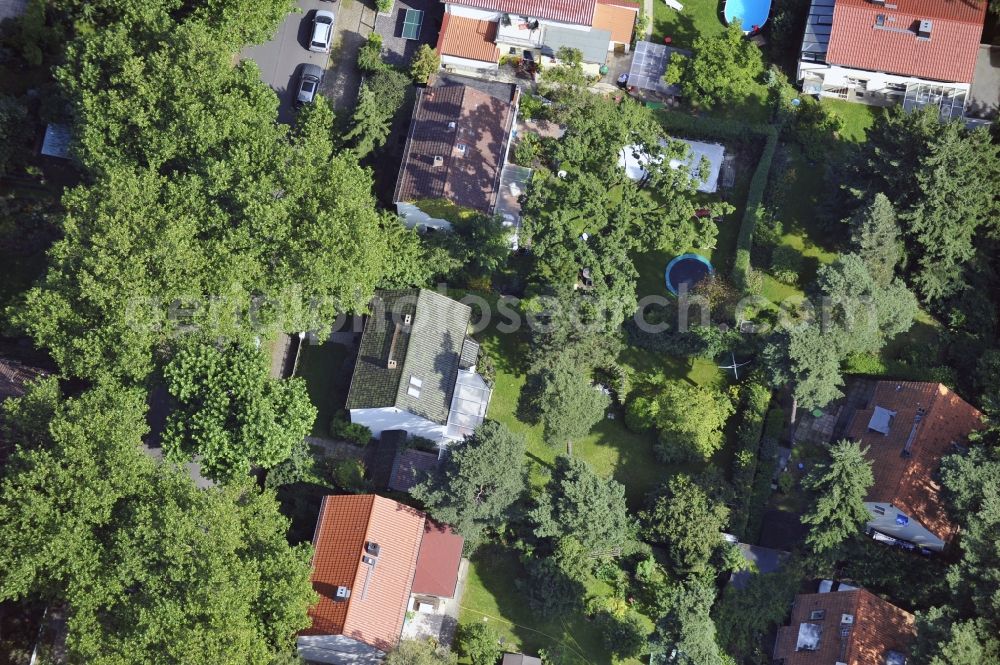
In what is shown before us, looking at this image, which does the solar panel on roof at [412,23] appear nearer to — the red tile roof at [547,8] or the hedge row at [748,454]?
the red tile roof at [547,8]

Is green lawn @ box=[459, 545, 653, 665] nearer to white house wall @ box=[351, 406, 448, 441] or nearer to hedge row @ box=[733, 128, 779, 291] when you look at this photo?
white house wall @ box=[351, 406, 448, 441]

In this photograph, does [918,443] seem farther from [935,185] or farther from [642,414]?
[642,414]

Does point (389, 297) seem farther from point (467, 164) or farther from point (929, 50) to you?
point (929, 50)

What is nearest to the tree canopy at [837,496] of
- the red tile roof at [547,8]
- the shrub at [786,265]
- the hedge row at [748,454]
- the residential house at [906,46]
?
the hedge row at [748,454]

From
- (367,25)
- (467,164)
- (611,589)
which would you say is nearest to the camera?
(611,589)

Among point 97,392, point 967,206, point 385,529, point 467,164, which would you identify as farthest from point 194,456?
point 967,206

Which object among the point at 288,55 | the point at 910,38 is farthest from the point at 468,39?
the point at 910,38
